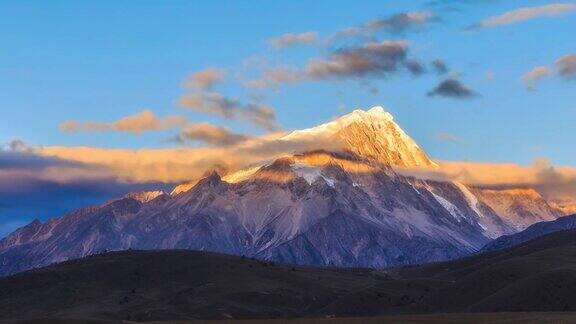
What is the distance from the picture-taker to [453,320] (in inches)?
5876

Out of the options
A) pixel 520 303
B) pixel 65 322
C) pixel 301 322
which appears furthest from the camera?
pixel 520 303

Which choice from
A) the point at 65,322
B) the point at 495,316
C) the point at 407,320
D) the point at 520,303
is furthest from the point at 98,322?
the point at 520,303

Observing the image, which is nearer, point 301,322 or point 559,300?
point 301,322

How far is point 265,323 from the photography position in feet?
537

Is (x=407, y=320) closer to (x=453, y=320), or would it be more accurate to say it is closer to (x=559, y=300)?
(x=453, y=320)

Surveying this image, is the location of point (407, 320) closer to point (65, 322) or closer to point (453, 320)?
point (453, 320)

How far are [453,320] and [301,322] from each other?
88.0 feet

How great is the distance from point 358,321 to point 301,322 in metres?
14.7

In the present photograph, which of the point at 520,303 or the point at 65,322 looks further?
the point at 520,303

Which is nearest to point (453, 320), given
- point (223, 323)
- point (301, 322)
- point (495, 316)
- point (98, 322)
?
point (495, 316)

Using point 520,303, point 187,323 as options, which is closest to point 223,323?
point 187,323

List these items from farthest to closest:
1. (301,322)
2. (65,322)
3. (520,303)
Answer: (520,303) < (301,322) < (65,322)

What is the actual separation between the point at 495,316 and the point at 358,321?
21184 mm

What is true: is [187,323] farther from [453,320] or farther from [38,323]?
[453,320]
